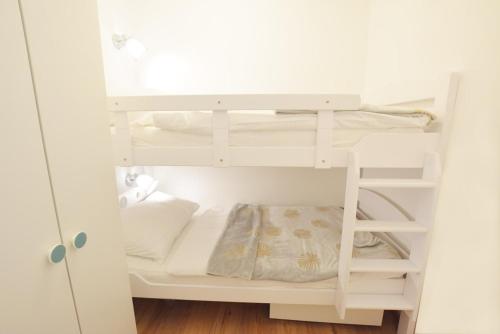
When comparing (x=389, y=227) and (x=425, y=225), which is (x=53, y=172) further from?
(x=425, y=225)

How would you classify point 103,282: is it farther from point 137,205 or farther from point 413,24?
point 413,24

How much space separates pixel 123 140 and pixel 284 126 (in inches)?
32.6

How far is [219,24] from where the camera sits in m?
2.11

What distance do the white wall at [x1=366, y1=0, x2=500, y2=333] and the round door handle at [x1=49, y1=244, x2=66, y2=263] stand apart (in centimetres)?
148

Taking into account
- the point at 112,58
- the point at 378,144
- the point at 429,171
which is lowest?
the point at 429,171

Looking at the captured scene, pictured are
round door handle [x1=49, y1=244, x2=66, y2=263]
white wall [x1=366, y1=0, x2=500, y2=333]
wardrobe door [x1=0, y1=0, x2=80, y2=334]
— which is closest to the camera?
wardrobe door [x1=0, y1=0, x2=80, y2=334]

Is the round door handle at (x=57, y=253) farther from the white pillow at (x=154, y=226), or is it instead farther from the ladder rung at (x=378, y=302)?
the ladder rung at (x=378, y=302)

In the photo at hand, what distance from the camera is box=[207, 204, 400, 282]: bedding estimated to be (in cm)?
117

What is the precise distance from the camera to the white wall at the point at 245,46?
204 centimetres

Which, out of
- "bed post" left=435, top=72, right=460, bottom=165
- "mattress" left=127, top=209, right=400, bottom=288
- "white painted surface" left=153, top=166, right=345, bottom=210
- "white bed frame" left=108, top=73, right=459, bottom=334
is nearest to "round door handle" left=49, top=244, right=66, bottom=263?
"white bed frame" left=108, top=73, right=459, bottom=334

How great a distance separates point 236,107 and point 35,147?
0.72m

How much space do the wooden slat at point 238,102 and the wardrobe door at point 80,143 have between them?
0.29 m

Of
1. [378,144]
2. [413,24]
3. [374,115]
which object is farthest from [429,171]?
[413,24]

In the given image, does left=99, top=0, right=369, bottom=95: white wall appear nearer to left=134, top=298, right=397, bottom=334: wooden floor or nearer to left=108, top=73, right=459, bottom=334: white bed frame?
left=108, top=73, right=459, bottom=334: white bed frame
